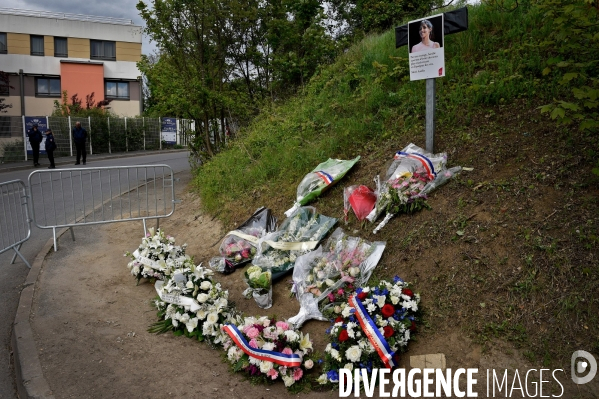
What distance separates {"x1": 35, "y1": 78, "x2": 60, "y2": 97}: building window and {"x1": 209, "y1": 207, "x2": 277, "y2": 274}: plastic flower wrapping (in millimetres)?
37169

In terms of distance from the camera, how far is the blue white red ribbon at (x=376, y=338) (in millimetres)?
3799

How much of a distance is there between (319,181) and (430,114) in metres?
1.73

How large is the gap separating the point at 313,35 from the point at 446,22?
23.3 feet

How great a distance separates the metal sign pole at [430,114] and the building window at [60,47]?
3903cm

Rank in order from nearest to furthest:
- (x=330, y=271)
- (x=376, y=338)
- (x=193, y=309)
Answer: (x=376, y=338) < (x=193, y=309) < (x=330, y=271)

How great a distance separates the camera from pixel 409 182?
18.5 feet

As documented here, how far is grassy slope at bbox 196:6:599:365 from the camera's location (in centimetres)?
395

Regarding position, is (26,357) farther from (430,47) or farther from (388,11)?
(388,11)

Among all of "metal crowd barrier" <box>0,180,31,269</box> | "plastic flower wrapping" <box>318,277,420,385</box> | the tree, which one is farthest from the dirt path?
the tree

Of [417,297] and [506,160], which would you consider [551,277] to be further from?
[506,160]

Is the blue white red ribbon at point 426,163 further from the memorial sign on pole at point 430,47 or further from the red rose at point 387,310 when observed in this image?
the red rose at point 387,310

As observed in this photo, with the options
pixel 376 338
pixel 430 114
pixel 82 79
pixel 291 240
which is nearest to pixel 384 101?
pixel 430 114

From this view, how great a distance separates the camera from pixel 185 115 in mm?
12258

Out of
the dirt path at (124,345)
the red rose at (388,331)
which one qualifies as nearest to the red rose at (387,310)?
the red rose at (388,331)
